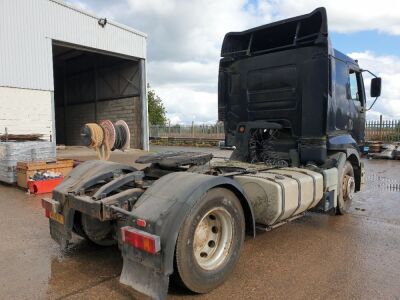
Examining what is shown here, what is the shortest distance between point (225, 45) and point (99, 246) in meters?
4.25

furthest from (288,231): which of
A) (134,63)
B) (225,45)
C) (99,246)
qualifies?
(134,63)

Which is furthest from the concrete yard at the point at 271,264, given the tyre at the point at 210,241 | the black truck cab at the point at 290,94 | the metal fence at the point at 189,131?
the metal fence at the point at 189,131

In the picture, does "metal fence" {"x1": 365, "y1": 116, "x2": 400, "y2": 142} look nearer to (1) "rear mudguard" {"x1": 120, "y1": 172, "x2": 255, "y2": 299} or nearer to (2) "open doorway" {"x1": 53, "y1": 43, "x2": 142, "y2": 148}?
(2) "open doorway" {"x1": 53, "y1": 43, "x2": 142, "y2": 148}

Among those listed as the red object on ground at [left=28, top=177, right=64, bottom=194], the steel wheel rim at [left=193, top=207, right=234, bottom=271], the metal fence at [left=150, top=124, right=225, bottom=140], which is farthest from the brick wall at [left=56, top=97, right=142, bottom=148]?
the steel wheel rim at [left=193, top=207, right=234, bottom=271]

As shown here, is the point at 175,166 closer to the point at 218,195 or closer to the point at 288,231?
the point at 218,195

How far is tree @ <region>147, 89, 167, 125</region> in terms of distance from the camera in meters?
46.8

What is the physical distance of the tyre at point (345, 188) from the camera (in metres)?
6.02

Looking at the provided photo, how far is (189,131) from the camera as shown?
34.3 meters

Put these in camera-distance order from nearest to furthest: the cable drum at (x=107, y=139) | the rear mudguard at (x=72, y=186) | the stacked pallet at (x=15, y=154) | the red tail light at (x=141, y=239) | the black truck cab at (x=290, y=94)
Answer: the red tail light at (x=141, y=239) < the rear mudguard at (x=72, y=186) < the black truck cab at (x=290, y=94) < the cable drum at (x=107, y=139) < the stacked pallet at (x=15, y=154)

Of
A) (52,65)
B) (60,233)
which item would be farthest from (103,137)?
(52,65)

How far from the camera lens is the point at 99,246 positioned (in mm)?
4633

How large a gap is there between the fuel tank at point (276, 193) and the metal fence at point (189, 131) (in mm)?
26307

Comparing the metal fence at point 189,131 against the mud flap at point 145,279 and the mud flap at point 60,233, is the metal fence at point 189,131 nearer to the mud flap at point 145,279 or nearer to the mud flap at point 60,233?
the mud flap at point 60,233

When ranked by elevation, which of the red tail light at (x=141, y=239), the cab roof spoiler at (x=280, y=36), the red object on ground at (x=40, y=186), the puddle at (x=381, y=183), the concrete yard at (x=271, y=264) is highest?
the cab roof spoiler at (x=280, y=36)
